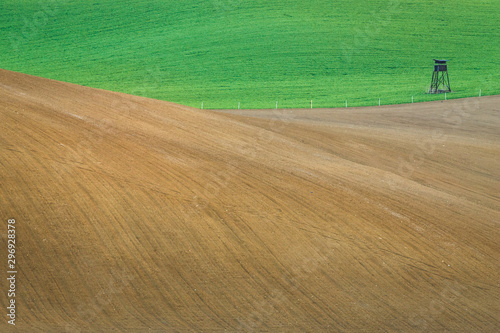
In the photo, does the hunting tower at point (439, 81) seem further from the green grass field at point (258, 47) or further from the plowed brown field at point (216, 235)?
the plowed brown field at point (216, 235)

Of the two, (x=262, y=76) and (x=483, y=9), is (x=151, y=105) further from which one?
(x=483, y=9)

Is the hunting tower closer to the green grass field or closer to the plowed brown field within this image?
the green grass field

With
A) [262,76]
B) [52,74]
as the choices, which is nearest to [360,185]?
[262,76]

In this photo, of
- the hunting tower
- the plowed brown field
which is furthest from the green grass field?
the plowed brown field

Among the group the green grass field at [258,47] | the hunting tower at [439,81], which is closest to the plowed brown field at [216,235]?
the green grass field at [258,47]

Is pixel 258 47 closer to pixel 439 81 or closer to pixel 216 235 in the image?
pixel 439 81

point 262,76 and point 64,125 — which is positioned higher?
point 64,125
